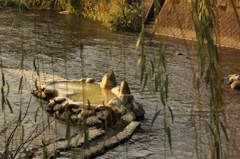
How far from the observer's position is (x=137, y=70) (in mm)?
4387

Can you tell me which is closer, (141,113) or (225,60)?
(141,113)

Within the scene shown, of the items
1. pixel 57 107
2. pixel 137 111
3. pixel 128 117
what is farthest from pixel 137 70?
pixel 57 107

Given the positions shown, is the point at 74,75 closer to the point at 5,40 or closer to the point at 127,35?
the point at 5,40

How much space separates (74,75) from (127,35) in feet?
21.9

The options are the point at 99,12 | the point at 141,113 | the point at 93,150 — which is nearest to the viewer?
the point at 93,150

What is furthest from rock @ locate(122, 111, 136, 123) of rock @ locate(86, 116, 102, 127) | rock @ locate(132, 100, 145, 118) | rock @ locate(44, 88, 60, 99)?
rock @ locate(44, 88, 60, 99)

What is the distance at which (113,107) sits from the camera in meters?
6.32

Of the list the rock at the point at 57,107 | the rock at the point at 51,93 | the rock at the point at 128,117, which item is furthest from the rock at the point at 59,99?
the rock at the point at 128,117

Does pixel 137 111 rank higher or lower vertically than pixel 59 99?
lower

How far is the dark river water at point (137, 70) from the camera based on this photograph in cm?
506

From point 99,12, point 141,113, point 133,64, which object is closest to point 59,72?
point 133,64

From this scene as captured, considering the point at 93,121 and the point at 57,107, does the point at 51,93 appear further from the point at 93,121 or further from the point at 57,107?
the point at 93,121

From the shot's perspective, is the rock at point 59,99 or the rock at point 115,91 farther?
the rock at point 115,91

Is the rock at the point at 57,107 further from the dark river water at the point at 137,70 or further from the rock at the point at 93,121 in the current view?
the dark river water at the point at 137,70
